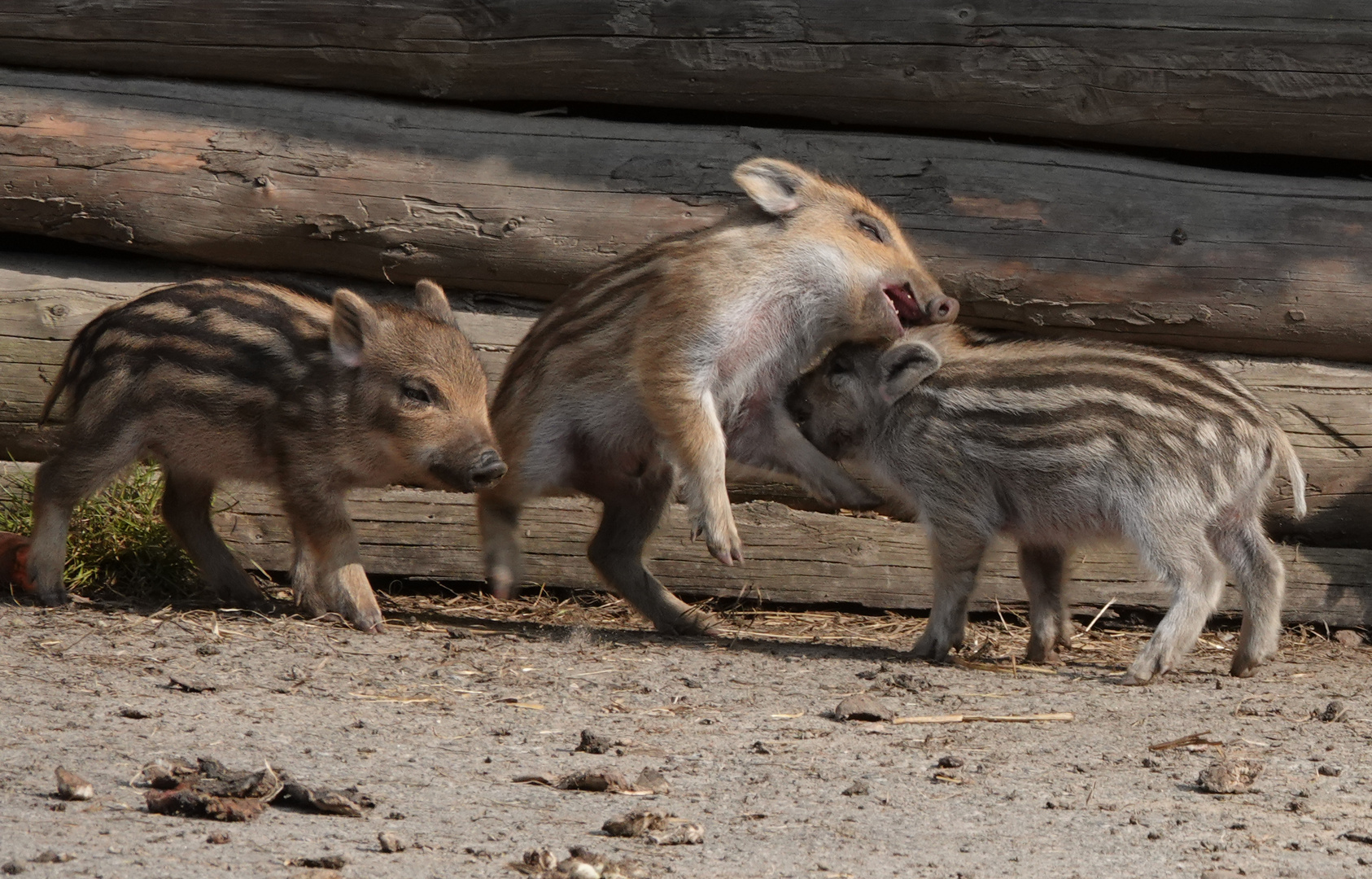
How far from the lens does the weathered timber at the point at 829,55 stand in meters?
6.46

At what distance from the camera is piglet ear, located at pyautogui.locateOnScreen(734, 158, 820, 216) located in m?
6.04

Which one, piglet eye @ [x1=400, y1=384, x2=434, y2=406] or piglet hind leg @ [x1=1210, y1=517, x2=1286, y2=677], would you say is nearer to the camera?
piglet hind leg @ [x1=1210, y1=517, x2=1286, y2=677]

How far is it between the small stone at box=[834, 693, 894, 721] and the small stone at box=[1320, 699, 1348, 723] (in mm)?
1386

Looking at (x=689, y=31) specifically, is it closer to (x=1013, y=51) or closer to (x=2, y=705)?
(x=1013, y=51)

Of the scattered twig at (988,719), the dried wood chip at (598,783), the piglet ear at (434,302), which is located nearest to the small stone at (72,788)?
the dried wood chip at (598,783)

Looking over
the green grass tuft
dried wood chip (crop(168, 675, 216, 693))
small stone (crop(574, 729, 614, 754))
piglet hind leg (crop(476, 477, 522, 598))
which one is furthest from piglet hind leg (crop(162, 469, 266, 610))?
small stone (crop(574, 729, 614, 754))

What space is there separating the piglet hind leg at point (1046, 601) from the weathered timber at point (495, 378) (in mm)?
1227

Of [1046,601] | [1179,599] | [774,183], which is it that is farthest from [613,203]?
[1179,599]

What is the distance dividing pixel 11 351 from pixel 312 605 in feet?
5.98

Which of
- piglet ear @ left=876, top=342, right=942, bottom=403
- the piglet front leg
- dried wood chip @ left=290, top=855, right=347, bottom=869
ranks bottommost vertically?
the piglet front leg

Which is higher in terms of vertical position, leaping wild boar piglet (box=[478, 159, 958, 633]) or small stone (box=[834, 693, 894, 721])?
leaping wild boar piglet (box=[478, 159, 958, 633])

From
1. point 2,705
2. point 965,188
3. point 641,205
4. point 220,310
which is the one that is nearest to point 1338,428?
point 965,188

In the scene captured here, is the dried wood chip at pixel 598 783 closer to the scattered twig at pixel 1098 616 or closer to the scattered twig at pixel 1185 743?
the scattered twig at pixel 1185 743

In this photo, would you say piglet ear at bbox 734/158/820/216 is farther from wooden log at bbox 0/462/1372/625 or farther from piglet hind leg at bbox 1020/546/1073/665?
piglet hind leg at bbox 1020/546/1073/665
